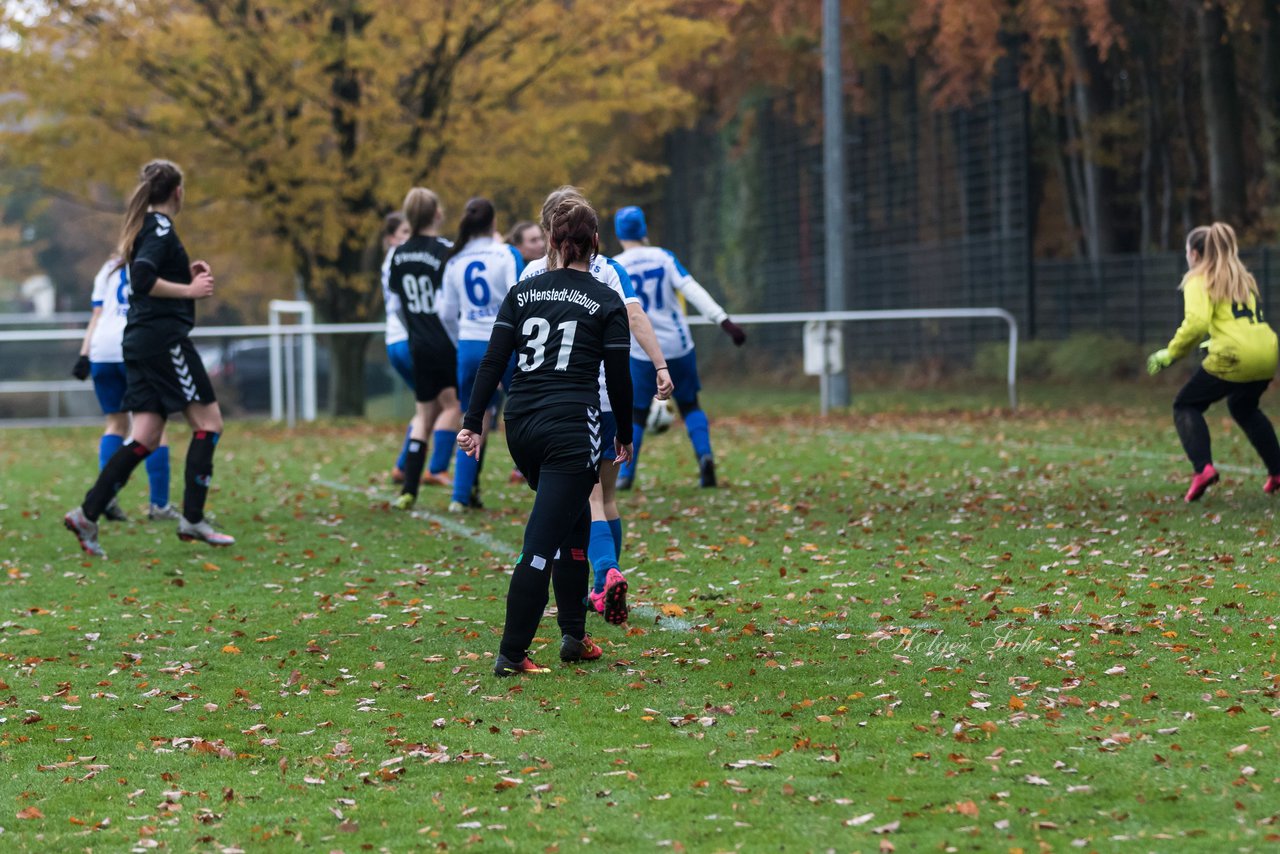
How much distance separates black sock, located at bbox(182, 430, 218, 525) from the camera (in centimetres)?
992

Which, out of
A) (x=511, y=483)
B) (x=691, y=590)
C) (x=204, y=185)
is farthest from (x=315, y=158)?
(x=691, y=590)

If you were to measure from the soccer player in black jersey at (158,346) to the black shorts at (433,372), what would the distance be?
2.07 m

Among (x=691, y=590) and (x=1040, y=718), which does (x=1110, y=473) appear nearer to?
(x=691, y=590)

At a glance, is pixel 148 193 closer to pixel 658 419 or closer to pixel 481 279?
pixel 481 279

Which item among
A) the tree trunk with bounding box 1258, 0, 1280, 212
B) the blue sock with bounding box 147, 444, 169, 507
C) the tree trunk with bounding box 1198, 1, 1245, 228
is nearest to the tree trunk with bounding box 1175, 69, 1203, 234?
the tree trunk with bounding box 1258, 0, 1280, 212

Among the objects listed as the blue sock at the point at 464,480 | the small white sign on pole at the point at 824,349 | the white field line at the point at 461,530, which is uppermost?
the small white sign on pole at the point at 824,349

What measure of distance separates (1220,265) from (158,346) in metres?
5.97

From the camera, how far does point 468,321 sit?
1092 centimetres

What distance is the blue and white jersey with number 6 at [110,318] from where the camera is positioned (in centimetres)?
1104

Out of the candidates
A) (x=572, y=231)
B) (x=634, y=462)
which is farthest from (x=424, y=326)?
(x=572, y=231)

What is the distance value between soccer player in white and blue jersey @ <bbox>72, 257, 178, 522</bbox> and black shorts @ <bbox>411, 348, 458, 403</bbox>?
5.80 ft

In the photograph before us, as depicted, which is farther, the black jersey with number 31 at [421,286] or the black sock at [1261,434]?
the black jersey with number 31 at [421,286]

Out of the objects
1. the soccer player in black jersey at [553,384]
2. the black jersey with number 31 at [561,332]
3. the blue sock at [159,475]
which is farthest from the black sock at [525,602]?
the blue sock at [159,475]

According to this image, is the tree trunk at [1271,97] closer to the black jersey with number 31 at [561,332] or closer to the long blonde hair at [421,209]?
the long blonde hair at [421,209]
